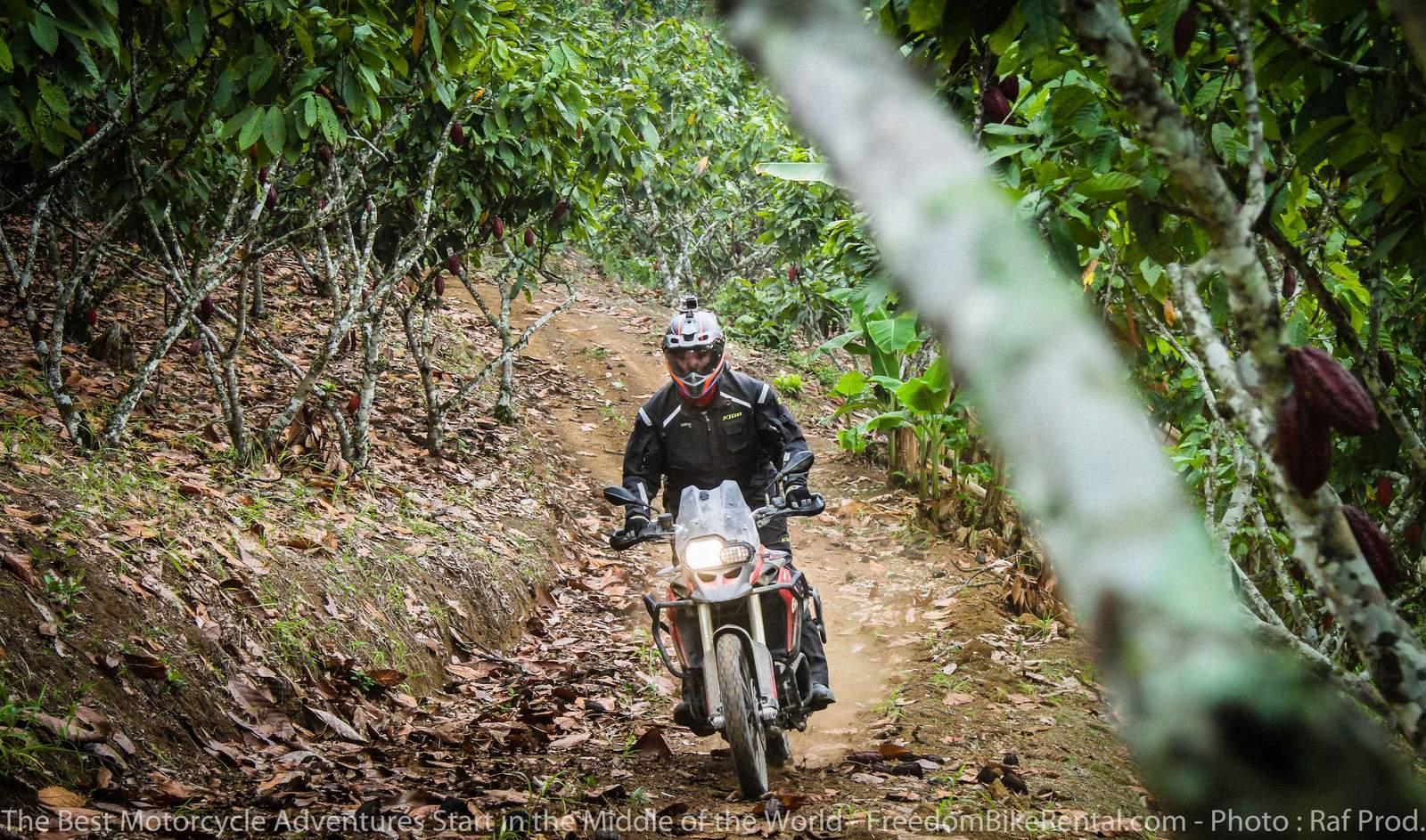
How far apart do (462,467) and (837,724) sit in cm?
399

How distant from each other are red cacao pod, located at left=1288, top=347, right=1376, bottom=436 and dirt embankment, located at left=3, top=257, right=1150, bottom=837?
9.05ft

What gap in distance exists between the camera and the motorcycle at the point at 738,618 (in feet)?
13.0

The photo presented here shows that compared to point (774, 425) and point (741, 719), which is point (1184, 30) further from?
point (774, 425)

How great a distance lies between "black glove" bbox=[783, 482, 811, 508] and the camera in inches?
183

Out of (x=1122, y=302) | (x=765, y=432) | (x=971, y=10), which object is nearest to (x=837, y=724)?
(x=765, y=432)

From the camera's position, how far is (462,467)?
26.7 ft

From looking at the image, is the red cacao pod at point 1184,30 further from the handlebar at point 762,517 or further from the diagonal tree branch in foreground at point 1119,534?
the handlebar at point 762,517

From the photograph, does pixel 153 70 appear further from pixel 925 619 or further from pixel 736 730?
pixel 925 619

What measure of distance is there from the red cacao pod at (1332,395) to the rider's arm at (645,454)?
157 inches

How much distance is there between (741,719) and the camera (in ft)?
12.6

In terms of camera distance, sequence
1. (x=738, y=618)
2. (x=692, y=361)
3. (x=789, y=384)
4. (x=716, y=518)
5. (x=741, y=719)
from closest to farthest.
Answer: (x=741, y=719)
(x=716, y=518)
(x=738, y=618)
(x=692, y=361)
(x=789, y=384)

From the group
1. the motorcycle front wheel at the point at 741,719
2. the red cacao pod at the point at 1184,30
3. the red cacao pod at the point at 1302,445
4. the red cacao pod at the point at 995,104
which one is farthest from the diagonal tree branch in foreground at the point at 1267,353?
the motorcycle front wheel at the point at 741,719

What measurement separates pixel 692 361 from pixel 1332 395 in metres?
3.78

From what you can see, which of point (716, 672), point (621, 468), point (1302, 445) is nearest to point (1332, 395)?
point (1302, 445)
